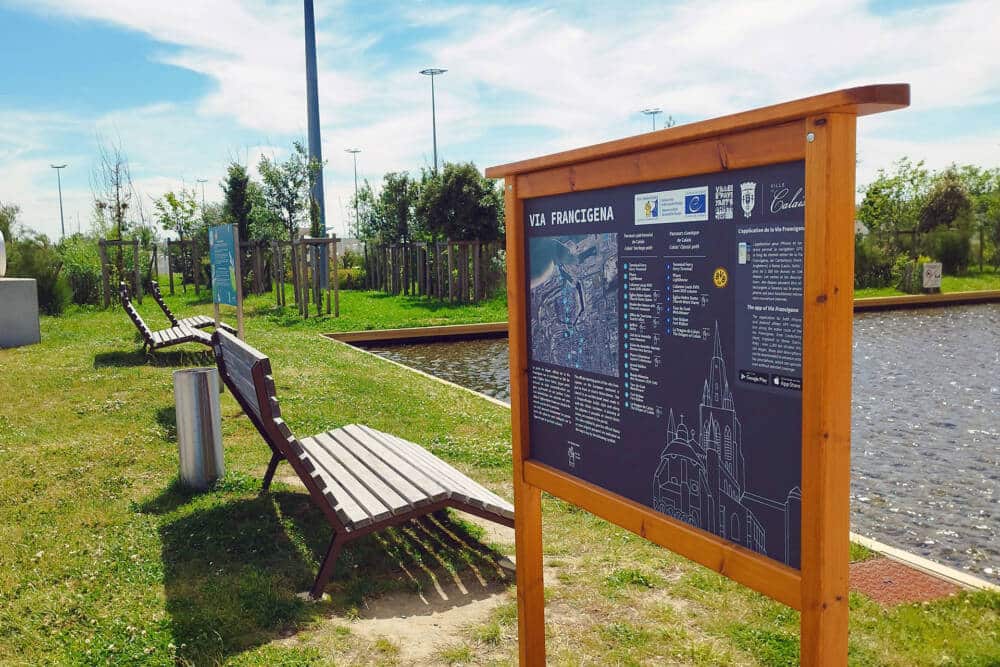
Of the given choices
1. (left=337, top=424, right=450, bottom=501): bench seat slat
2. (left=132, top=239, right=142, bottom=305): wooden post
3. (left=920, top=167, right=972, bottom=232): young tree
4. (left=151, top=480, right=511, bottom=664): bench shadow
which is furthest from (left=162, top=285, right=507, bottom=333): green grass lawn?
(left=920, top=167, right=972, bottom=232): young tree

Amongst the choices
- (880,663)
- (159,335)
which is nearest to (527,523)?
(880,663)

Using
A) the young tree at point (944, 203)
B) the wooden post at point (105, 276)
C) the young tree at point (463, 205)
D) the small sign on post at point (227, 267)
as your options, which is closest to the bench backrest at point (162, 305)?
the small sign on post at point (227, 267)

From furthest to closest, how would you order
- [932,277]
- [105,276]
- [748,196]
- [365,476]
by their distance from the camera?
[932,277] → [105,276] → [365,476] → [748,196]

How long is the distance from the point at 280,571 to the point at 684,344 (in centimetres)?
278

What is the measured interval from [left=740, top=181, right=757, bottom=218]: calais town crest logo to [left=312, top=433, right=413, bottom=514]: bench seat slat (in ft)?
8.48

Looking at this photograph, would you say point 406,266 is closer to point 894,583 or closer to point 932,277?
point 932,277

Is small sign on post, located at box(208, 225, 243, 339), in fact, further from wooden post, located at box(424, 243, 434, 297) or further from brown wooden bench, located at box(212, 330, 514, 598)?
wooden post, located at box(424, 243, 434, 297)

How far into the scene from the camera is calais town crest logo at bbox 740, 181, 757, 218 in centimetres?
223

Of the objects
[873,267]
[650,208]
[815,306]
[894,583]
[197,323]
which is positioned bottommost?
[894,583]

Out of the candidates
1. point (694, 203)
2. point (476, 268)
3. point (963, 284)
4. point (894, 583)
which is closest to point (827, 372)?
point (694, 203)

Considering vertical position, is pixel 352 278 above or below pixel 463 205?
below

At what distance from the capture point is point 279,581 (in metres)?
4.21

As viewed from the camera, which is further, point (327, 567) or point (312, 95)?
Result: point (312, 95)

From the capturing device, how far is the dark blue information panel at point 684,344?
2.20m
